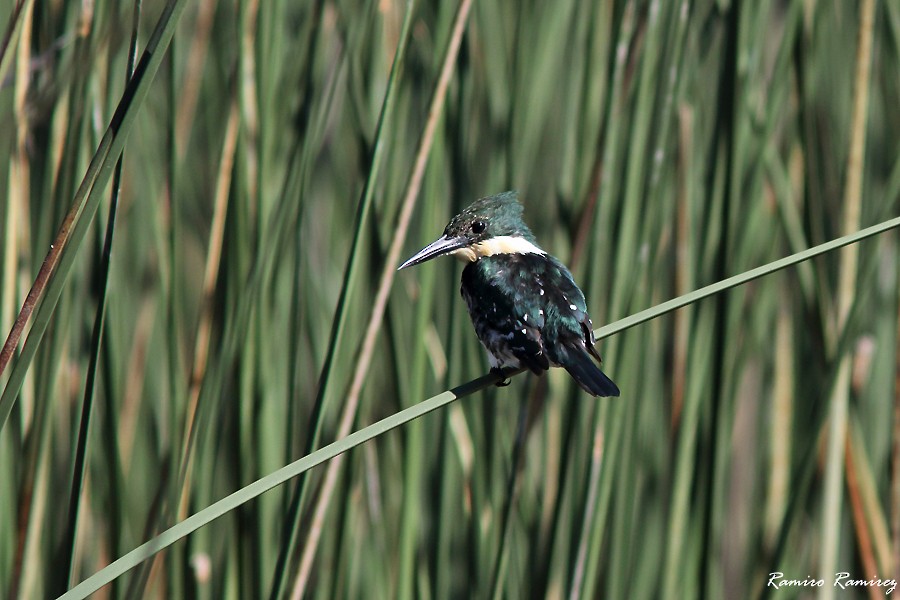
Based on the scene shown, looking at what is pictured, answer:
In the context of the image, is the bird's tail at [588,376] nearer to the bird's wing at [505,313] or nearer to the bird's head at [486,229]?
the bird's wing at [505,313]

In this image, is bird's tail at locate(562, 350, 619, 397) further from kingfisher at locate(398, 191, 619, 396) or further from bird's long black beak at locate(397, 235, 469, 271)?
bird's long black beak at locate(397, 235, 469, 271)

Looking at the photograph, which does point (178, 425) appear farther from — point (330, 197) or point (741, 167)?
point (741, 167)

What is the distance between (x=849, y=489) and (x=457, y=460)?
0.78 m

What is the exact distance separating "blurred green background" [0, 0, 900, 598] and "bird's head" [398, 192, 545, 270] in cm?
4

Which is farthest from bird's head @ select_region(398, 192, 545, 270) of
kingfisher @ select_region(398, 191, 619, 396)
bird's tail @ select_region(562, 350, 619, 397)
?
bird's tail @ select_region(562, 350, 619, 397)

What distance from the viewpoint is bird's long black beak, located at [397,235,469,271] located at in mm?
1681

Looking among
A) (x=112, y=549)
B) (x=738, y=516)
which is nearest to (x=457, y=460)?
(x=112, y=549)

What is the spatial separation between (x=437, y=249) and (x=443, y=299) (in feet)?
1.05

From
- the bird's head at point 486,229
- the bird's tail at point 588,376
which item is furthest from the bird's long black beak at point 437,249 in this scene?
the bird's tail at point 588,376

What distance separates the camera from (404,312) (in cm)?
211

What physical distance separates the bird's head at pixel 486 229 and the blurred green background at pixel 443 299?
39 mm

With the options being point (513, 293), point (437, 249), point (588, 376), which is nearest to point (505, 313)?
point (513, 293)

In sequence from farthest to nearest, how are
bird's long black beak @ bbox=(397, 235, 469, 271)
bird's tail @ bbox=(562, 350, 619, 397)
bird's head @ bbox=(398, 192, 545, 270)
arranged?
bird's head @ bbox=(398, 192, 545, 270), bird's long black beak @ bbox=(397, 235, 469, 271), bird's tail @ bbox=(562, 350, 619, 397)

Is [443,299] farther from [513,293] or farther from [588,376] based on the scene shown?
[588,376]
